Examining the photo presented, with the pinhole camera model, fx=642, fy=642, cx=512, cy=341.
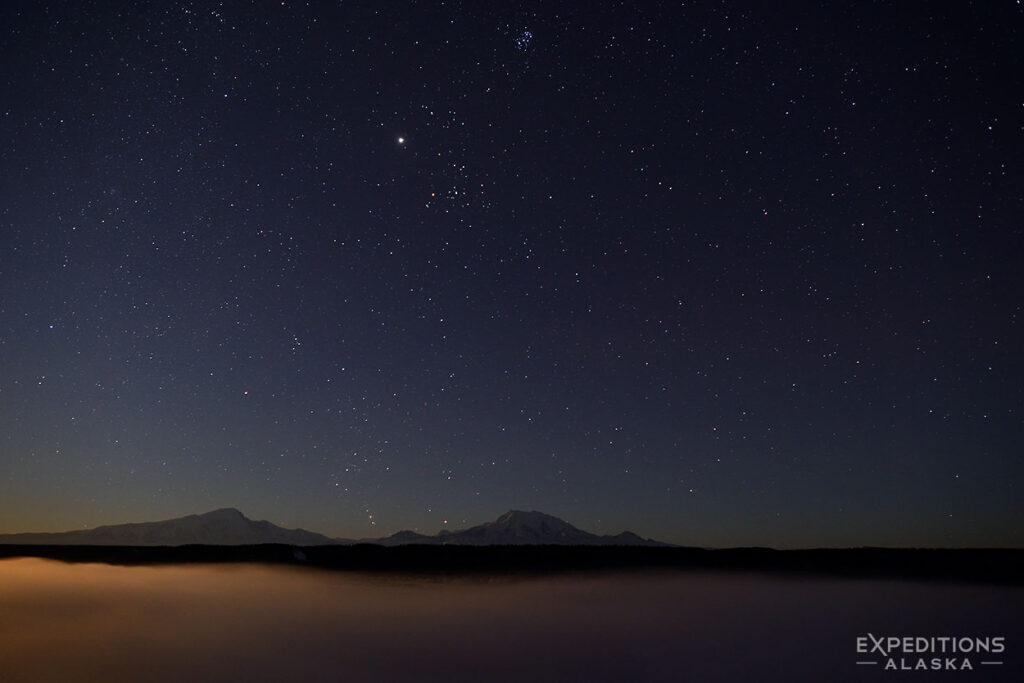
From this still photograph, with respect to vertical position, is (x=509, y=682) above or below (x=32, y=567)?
above

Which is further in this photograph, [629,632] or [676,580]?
[676,580]

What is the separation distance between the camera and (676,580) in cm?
3600

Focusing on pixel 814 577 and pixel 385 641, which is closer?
pixel 385 641

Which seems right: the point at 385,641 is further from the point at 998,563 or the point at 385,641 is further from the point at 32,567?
the point at 998,563

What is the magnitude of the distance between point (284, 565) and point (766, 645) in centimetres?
4100

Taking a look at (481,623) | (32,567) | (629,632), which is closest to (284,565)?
(32,567)

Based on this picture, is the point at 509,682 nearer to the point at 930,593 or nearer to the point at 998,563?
the point at 930,593

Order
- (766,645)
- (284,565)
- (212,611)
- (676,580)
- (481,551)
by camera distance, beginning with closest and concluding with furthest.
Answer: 1. (766,645)
2. (212,611)
3. (676,580)
4. (284,565)
5. (481,551)

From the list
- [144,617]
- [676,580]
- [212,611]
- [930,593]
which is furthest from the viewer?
[676,580]

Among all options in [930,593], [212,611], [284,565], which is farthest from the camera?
[284,565]

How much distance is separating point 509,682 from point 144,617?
41.2 ft

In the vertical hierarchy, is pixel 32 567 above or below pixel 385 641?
below

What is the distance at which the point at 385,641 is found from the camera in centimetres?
1555

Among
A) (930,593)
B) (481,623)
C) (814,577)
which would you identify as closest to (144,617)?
(481,623)
